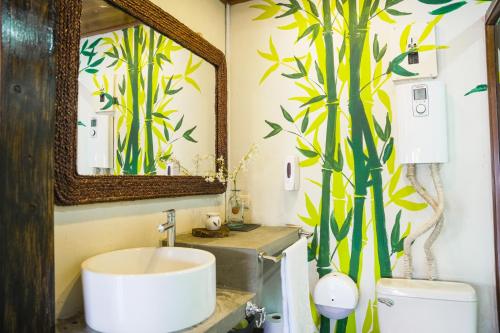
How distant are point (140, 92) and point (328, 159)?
1029mm

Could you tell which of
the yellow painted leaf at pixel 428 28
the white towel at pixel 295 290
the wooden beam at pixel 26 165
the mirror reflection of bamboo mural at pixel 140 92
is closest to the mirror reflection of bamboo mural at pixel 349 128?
the yellow painted leaf at pixel 428 28

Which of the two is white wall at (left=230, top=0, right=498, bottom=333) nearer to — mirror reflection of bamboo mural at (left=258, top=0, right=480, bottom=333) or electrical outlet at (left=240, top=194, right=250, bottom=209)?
mirror reflection of bamboo mural at (left=258, top=0, right=480, bottom=333)

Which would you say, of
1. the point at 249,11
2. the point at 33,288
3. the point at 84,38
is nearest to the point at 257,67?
the point at 249,11

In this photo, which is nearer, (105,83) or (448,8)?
(105,83)

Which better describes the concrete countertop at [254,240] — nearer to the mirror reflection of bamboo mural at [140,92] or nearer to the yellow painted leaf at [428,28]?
the mirror reflection of bamboo mural at [140,92]

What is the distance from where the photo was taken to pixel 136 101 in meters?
1.37

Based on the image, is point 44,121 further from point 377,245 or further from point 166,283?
point 377,245

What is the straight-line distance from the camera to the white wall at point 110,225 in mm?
1034

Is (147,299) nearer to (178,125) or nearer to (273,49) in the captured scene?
(178,125)

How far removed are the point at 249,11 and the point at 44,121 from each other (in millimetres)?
1699

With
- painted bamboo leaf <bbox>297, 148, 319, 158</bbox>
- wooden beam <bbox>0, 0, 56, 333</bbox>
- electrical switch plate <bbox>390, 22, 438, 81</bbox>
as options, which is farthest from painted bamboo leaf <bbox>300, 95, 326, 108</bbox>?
wooden beam <bbox>0, 0, 56, 333</bbox>

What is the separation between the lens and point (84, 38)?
3.69 feet

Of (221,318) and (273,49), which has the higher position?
(273,49)

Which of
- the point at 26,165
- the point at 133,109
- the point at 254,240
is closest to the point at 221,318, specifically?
the point at 254,240
